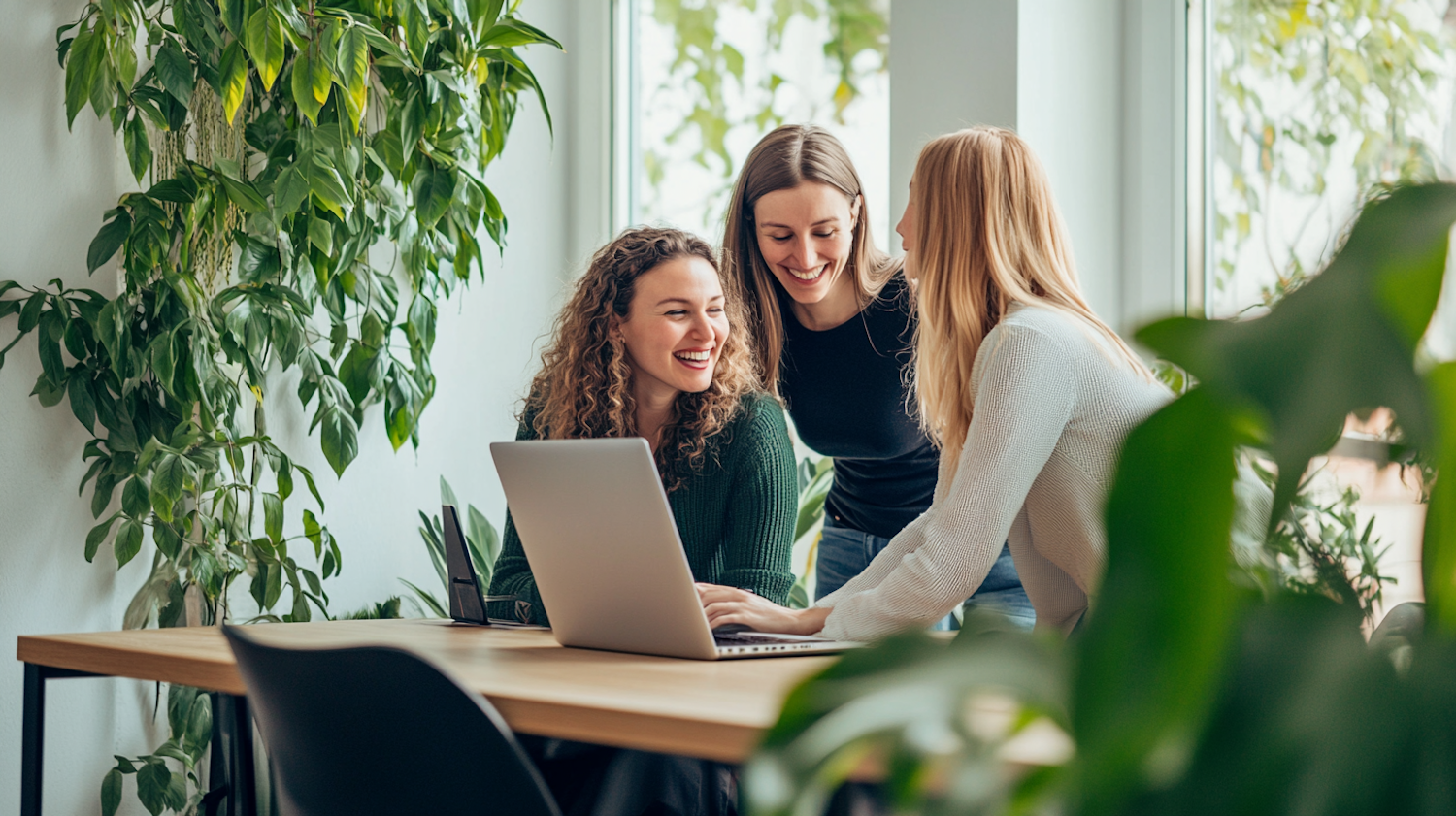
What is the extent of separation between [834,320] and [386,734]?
1534 millimetres

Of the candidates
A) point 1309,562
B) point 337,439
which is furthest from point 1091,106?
point 1309,562

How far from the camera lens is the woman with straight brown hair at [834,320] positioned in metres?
2.22

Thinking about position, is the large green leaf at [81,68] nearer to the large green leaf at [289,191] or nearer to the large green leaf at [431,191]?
the large green leaf at [289,191]

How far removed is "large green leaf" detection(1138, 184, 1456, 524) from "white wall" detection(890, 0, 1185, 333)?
93.5 inches

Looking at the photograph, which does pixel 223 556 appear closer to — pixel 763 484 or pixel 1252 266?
pixel 763 484

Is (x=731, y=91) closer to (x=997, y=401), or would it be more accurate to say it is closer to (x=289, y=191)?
(x=289, y=191)

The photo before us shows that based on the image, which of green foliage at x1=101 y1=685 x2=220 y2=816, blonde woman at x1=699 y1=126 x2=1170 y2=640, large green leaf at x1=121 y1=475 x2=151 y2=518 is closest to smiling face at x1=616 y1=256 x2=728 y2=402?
blonde woman at x1=699 y1=126 x2=1170 y2=640

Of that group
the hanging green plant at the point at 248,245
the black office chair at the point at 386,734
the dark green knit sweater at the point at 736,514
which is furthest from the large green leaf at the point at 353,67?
the black office chair at the point at 386,734

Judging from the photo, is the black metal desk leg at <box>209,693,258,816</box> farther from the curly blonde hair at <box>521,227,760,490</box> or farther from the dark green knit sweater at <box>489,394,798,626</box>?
the curly blonde hair at <box>521,227,760,490</box>

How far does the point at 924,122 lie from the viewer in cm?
265

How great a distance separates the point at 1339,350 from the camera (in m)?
0.20

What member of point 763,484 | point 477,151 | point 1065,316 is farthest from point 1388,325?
point 477,151

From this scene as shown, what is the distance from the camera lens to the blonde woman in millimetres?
1441

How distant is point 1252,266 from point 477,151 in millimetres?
1677
